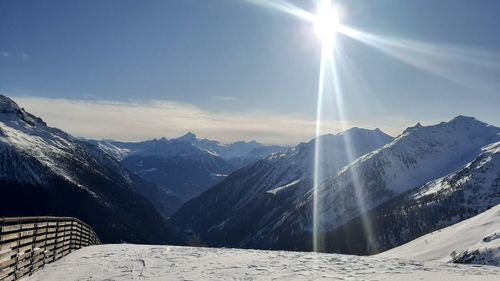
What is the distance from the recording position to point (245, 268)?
18.3m

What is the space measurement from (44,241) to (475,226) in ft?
111

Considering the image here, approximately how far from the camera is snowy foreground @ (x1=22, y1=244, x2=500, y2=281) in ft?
53.7

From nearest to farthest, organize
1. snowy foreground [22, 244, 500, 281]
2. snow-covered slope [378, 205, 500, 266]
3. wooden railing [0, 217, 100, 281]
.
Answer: wooden railing [0, 217, 100, 281]
snowy foreground [22, 244, 500, 281]
snow-covered slope [378, 205, 500, 266]

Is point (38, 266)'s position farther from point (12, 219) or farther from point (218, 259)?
point (218, 259)

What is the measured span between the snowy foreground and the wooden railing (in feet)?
2.19

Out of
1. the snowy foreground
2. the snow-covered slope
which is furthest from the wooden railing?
the snow-covered slope

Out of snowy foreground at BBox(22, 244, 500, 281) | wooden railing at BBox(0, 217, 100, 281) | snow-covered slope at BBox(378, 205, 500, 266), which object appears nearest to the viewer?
wooden railing at BBox(0, 217, 100, 281)

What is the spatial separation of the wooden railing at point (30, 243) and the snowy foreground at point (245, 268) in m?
0.67

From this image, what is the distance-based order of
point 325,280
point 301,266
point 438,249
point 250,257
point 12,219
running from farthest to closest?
point 438,249 → point 250,257 → point 301,266 → point 12,219 → point 325,280

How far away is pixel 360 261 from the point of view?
2041 centimetres

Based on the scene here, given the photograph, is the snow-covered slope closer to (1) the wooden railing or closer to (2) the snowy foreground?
(2) the snowy foreground

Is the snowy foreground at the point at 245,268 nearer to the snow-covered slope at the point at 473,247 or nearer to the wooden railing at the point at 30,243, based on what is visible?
the wooden railing at the point at 30,243

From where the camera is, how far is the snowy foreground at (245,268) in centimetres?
1636

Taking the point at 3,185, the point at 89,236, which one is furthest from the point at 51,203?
the point at 89,236
